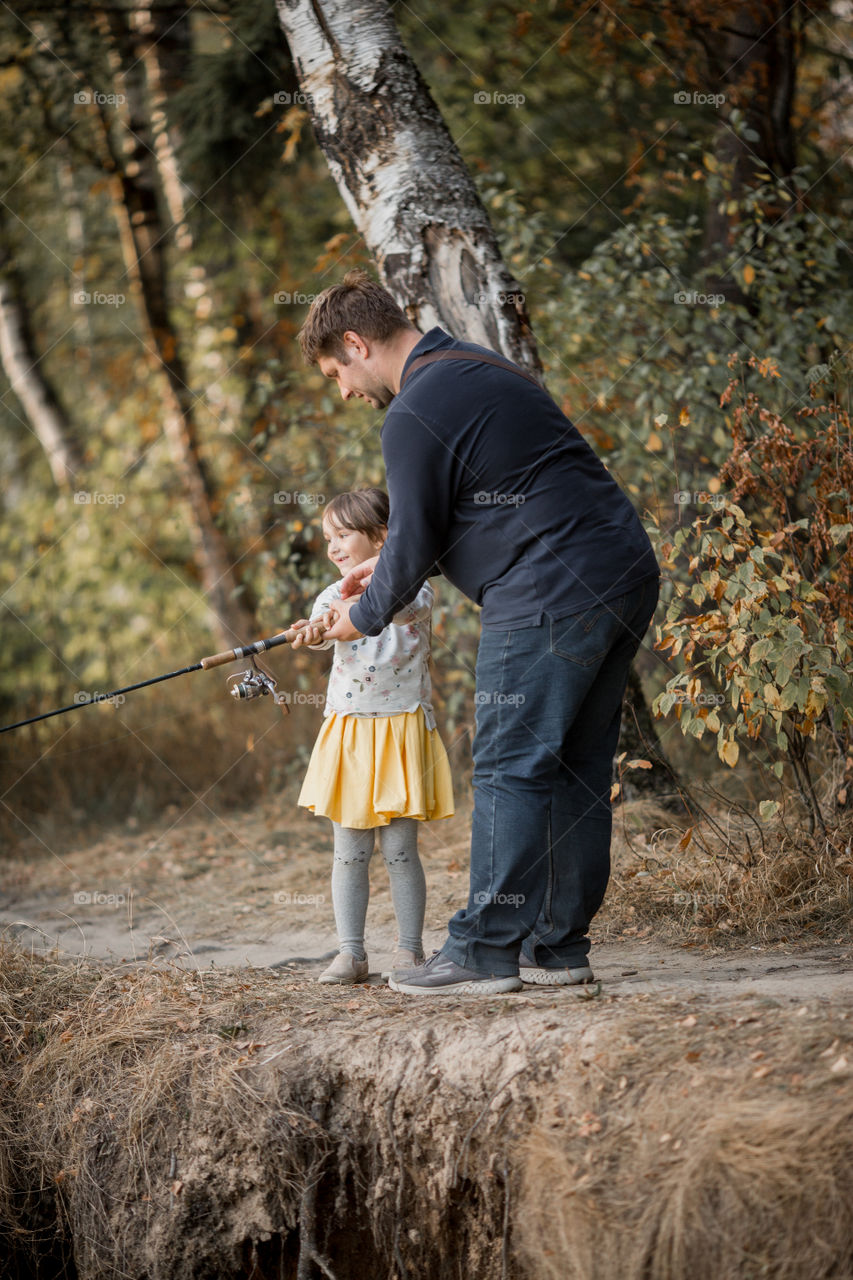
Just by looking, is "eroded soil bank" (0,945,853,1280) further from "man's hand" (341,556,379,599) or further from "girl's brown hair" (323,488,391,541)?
"girl's brown hair" (323,488,391,541)

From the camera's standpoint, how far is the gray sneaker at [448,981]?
2.82 metres

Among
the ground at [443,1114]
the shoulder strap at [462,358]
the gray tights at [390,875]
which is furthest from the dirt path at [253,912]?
the shoulder strap at [462,358]

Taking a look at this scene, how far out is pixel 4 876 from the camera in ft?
17.5

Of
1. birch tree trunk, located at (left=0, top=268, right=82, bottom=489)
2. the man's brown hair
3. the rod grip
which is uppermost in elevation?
birch tree trunk, located at (left=0, top=268, right=82, bottom=489)

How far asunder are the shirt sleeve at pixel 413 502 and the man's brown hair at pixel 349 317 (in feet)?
0.85

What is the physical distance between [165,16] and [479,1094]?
7180mm

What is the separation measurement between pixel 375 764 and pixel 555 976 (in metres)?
0.70

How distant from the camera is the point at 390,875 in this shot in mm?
3197

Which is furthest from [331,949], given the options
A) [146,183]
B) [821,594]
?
[146,183]

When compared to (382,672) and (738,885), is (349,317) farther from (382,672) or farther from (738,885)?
(738,885)

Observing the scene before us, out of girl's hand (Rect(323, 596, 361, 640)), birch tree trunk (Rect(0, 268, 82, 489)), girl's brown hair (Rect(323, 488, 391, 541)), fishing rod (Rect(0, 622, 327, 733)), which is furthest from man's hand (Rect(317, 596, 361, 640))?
birch tree trunk (Rect(0, 268, 82, 489))

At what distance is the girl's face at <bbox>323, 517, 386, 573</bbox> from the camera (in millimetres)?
3270

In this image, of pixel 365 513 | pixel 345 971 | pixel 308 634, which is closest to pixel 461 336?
pixel 365 513

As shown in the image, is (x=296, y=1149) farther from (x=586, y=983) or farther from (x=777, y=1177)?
(x=777, y=1177)
